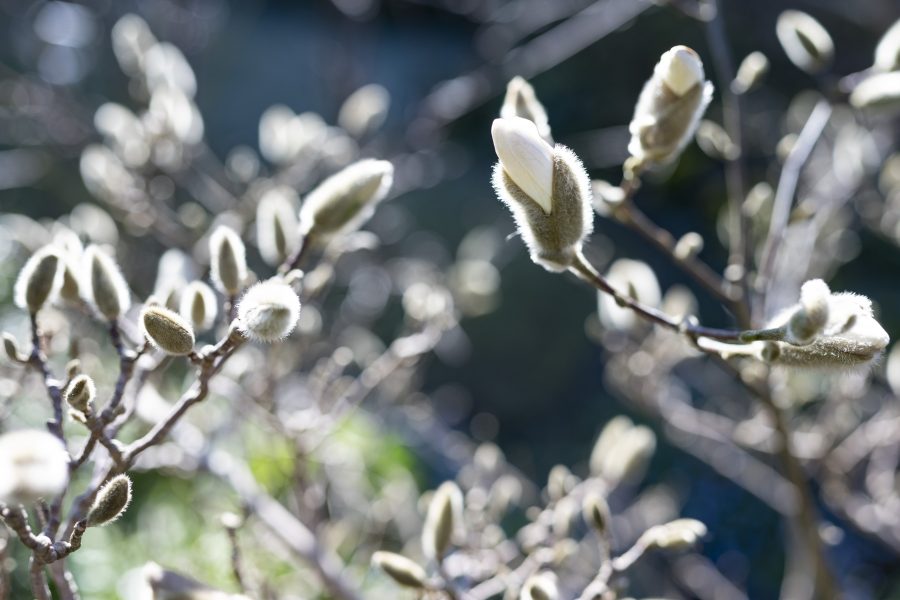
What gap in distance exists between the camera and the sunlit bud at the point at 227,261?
0.62 metres

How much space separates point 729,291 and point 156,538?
133cm

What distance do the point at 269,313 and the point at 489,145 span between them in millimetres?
4036

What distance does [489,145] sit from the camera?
4.42 meters

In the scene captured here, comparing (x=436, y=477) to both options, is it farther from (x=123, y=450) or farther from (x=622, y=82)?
(x=622, y=82)

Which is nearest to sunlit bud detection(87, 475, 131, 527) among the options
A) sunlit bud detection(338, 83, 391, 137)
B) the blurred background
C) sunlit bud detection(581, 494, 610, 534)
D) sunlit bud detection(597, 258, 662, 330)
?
sunlit bud detection(581, 494, 610, 534)

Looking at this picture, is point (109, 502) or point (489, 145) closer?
point (109, 502)

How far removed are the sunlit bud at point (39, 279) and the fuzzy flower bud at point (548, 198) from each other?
0.34m

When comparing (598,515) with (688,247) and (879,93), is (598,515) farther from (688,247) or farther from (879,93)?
(879,93)

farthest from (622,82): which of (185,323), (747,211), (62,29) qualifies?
(185,323)

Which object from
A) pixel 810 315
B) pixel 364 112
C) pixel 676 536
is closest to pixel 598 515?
pixel 676 536

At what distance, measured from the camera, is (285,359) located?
1346mm

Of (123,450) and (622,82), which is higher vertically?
(123,450)

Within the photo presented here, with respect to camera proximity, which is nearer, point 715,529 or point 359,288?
point 359,288

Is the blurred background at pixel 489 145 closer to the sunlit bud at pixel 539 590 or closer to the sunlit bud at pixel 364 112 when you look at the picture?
the sunlit bud at pixel 364 112
